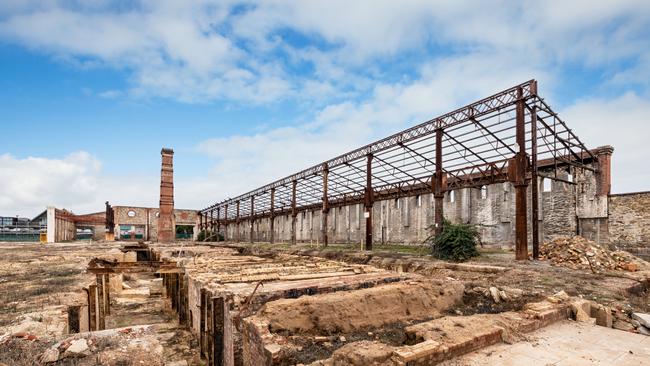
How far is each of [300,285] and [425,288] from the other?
2.70 m

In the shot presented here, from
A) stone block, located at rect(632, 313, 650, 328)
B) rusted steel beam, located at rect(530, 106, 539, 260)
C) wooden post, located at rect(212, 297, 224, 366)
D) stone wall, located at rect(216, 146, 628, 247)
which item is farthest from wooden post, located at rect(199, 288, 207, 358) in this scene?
stone wall, located at rect(216, 146, 628, 247)

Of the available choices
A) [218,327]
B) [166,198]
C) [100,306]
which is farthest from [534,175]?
[166,198]

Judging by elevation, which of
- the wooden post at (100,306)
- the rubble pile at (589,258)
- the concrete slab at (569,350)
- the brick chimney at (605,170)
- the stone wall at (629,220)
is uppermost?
the brick chimney at (605,170)

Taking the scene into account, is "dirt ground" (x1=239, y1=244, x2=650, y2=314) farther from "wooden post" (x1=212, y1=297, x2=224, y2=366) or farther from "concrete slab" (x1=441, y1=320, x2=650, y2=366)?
"wooden post" (x1=212, y1=297, x2=224, y2=366)

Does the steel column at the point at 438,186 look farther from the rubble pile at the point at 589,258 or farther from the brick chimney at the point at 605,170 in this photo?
the brick chimney at the point at 605,170

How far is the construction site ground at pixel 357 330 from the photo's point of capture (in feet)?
16.4

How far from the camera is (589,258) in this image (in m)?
12.8

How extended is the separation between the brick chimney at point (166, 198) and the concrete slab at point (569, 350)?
130 ft

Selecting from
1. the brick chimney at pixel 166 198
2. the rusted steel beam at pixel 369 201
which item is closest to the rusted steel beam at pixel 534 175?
the rusted steel beam at pixel 369 201

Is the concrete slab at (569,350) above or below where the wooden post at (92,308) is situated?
above

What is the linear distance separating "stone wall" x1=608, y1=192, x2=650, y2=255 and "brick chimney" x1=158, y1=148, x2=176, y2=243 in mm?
38670

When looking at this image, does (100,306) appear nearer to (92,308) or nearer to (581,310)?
(92,308)

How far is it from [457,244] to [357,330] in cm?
1084

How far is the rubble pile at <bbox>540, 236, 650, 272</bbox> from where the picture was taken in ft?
40.3
